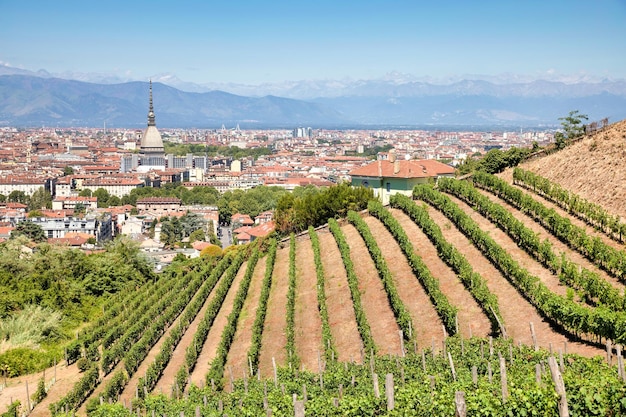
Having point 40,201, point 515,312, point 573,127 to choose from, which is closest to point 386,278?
point 515,312

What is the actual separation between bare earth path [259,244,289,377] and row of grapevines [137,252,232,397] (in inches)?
114

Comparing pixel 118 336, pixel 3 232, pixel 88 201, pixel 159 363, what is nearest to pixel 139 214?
pixel 88 201

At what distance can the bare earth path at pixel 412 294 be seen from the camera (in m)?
22.2

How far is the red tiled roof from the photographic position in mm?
46688

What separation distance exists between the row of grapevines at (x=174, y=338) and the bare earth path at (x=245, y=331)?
1.96 meters

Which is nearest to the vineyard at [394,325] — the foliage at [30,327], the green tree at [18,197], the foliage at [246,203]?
the foliage at [30,327]

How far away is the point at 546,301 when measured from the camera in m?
20.4

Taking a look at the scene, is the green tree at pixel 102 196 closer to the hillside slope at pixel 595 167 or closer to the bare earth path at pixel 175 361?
the hillside slope at pixel 595 167

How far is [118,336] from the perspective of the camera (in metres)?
30.9

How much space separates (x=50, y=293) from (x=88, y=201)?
80.4 m

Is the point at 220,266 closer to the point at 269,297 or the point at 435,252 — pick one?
the point at 269,297

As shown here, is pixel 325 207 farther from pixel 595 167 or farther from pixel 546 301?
pixel 546 301

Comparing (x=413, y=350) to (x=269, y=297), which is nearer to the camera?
(x=413, y=350)

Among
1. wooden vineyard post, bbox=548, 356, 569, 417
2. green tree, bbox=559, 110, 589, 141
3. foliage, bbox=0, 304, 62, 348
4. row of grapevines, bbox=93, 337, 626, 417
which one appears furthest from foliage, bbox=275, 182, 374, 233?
wooden vineyard post, bbox=548, 356, 569, 417
